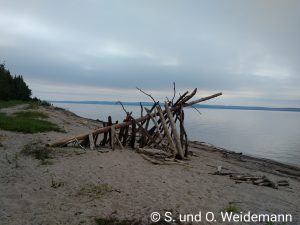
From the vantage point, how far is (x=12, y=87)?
5575 cm

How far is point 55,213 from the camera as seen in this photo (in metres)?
7.10

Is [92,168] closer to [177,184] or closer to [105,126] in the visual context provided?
[177,184]

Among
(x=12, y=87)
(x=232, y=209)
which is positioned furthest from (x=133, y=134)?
(x=12, y=87)

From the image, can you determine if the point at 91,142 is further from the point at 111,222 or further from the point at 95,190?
the point at 111,222

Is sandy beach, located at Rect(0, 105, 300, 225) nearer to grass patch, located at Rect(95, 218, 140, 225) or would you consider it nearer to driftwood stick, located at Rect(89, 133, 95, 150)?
grass patch, located at Rect(95, 218, 140, 225)

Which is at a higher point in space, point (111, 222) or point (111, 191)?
point (111, 191)

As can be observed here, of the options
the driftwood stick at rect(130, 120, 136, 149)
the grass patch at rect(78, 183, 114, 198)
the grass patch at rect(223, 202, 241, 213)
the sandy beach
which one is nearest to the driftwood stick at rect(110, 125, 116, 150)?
the driftwood stick at rect(130, 120, 136, 149)

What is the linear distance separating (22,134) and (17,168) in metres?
7.17

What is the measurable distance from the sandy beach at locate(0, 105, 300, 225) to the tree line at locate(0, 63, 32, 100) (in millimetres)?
42377

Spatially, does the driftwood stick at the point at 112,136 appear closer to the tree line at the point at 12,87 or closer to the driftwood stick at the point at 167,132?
the driftwood stick at the point at 167,132

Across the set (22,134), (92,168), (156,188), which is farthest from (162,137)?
(22,134)

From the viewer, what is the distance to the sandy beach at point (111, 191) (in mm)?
7164

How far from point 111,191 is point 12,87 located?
2047 inches

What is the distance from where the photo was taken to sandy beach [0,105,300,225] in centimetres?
716
